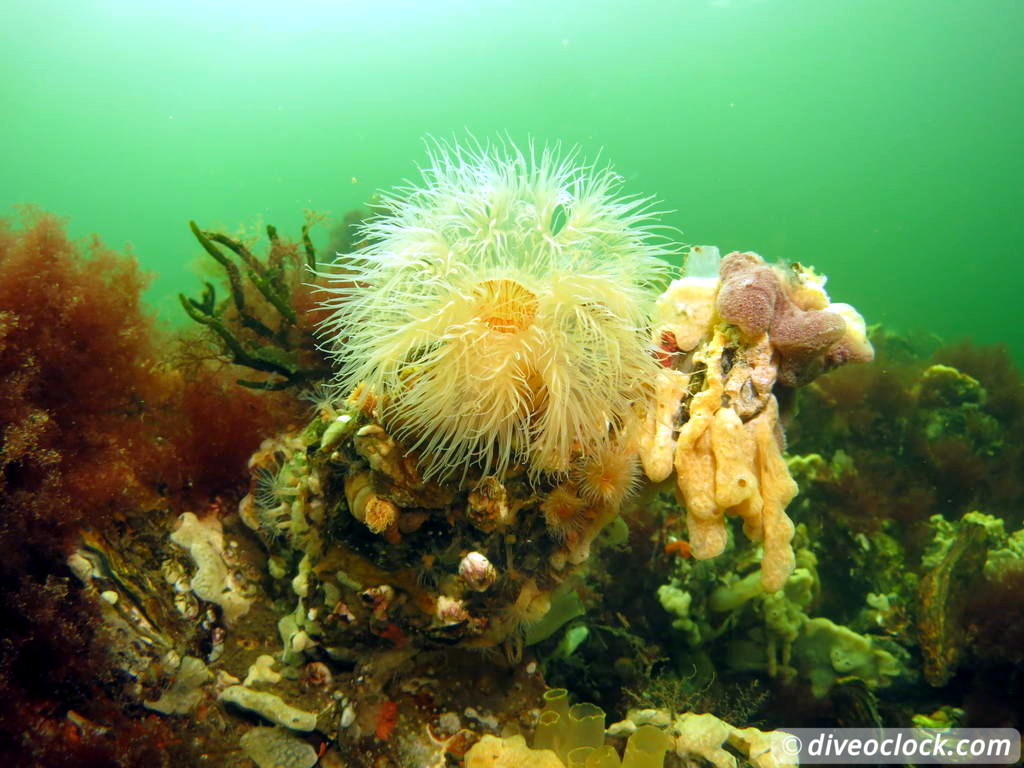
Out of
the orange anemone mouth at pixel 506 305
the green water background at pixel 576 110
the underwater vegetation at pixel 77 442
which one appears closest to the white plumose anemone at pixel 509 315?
the orange anemone mouth at pixel 506 305

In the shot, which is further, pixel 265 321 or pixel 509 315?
pixel 265 321

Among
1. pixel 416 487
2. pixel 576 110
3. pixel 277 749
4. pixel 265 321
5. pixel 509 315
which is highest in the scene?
pixel 576 110

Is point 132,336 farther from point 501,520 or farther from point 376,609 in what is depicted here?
point 501,520

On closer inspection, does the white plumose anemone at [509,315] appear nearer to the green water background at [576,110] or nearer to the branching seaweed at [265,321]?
the branching seaweed at [265,321]

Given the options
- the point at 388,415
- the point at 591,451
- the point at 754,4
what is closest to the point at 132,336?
the point at 388,415

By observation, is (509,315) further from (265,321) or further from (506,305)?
(265,321)

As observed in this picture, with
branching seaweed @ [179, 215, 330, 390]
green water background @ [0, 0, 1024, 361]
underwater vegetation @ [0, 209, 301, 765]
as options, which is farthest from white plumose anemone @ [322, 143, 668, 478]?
green water background @ [0, 0, 1024, 361]

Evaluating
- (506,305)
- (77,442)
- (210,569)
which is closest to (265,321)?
(77,442)
